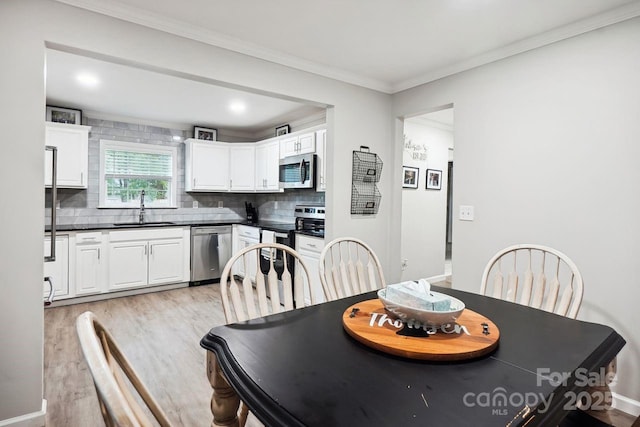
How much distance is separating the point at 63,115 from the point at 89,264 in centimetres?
192

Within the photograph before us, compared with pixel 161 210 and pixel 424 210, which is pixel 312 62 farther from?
pixel 161 210

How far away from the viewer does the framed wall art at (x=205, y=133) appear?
5285mm

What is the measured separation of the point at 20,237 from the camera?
1.85m

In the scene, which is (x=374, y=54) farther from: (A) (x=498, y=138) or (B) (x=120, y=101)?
(B) (x=120, y=101)

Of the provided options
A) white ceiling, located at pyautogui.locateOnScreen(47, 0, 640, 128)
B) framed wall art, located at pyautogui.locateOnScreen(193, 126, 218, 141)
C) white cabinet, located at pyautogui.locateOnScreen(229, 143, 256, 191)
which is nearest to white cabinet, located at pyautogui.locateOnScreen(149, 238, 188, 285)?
white cabinet, located at pyautogui.locateOnScreen(229, 143, 256, 191)

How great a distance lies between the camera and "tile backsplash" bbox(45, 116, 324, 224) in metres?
4.54

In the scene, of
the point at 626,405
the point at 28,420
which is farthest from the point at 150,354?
the point at 626,405

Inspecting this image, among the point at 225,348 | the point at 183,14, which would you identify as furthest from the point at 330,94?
the point at 225,348

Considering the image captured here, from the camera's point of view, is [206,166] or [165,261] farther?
[206,166]

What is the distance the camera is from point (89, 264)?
4.09 m

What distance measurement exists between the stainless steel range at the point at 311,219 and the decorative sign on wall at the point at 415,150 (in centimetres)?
147

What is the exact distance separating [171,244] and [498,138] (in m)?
4.12

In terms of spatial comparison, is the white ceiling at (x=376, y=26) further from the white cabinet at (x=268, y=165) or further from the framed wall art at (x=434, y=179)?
the framed wall art at (x=434, y=179)

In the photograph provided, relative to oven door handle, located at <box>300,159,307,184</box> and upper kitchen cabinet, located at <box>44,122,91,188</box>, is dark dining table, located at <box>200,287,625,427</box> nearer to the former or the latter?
oven door handle, located at <box>300,159,307,184</box>
